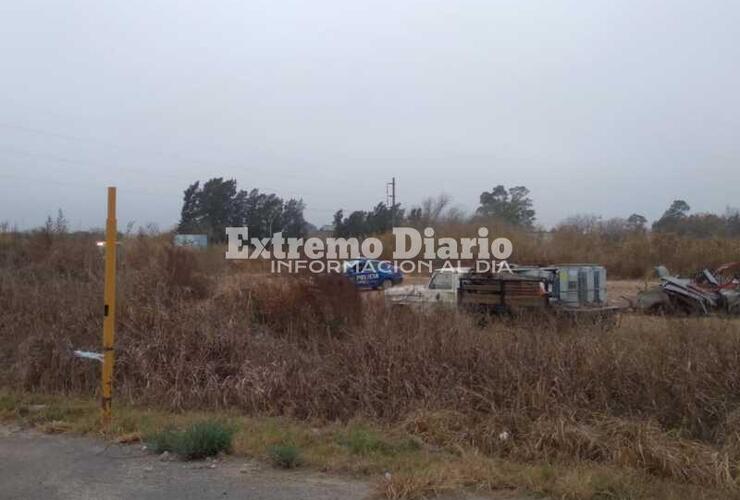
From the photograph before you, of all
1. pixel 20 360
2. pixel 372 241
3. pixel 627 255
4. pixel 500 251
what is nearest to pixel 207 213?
pixel 372 241

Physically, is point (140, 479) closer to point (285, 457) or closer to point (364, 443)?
point (285, 457)

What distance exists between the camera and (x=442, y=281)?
17.9 metres

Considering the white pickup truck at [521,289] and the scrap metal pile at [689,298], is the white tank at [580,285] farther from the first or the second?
the scrap metal pile at [689,298]

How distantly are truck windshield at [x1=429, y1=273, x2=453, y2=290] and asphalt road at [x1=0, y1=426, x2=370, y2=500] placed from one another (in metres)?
12.1

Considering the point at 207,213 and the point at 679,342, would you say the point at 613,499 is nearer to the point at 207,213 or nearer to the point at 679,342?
the point at 679,342

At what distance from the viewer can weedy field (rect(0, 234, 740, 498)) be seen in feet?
18.9

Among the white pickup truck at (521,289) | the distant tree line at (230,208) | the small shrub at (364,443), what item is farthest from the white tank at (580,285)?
the distant tree line at (230,208)

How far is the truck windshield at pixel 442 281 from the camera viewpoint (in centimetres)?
1758

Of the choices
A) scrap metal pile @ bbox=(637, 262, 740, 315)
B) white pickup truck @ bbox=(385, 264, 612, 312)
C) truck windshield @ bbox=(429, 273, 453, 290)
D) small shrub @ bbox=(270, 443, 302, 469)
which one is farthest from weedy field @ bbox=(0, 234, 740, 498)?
scrap metal pile @ bbox=(637, 262, 740, 315)

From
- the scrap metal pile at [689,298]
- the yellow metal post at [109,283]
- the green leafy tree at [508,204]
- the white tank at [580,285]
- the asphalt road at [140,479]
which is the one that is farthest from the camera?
the green leafy tree at [508,204]

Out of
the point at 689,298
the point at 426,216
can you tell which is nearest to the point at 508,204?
the point at 426,216

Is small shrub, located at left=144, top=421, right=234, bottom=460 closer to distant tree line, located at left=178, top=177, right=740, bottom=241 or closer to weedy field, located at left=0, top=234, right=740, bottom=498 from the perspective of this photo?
weedy field, located at left=0, top=234, right=740, bottom=498

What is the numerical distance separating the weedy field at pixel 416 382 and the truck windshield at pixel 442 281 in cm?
635

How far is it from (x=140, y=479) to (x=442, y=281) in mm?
13171
